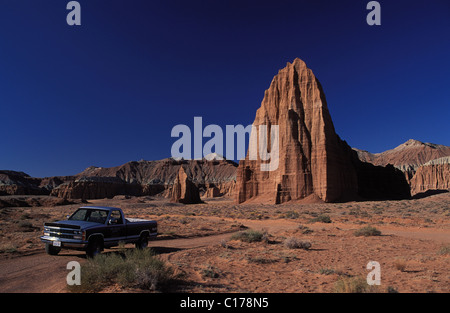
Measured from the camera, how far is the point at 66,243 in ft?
28.5

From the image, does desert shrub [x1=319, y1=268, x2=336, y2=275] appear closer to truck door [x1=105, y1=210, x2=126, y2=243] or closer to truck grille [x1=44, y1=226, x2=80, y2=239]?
truck door [x1=105, y1=210, x2=126, y2=243]

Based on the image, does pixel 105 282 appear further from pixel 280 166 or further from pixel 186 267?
pixel 280 166

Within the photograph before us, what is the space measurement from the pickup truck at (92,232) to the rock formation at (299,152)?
155ft

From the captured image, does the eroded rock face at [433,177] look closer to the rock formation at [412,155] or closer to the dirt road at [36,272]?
the rock formation at [412,155]

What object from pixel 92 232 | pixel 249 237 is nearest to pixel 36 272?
pixel 92 232

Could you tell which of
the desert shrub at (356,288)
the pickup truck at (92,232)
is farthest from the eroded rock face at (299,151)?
the desert shrub at (356,288)

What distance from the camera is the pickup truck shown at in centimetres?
857

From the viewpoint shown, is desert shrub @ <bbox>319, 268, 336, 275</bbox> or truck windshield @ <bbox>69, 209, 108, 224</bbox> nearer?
desert shrub @ <bbox>319, 268, 336, 275</bbox>

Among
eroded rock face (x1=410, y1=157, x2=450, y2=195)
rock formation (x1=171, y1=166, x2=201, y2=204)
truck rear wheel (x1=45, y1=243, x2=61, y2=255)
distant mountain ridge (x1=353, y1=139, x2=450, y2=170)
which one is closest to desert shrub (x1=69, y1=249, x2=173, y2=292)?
truck rear wheel (x1=45, y1=243, x2=61, y2=255)

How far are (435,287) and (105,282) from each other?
299 inches

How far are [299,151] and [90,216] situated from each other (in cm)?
5232

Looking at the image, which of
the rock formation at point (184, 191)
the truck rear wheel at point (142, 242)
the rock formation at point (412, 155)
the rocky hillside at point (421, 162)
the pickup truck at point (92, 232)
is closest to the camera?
the pickup truck at point (92, 232)

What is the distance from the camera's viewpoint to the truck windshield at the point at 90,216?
9806 mm
